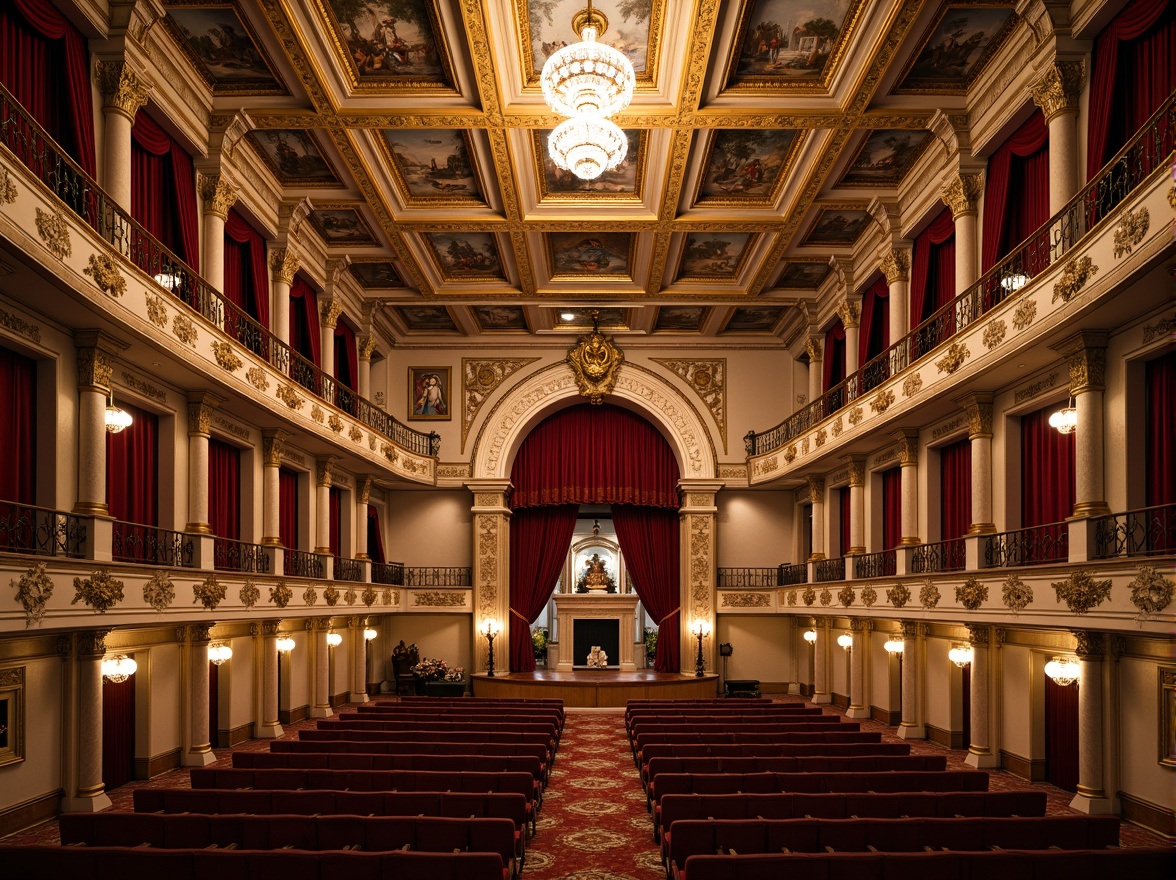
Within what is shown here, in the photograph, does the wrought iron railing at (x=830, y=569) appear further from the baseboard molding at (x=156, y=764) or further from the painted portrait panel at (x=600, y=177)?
the baseboard molding at (x=156, y=764)

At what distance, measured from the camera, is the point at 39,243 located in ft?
30.9

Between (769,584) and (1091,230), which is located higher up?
(1091,230)

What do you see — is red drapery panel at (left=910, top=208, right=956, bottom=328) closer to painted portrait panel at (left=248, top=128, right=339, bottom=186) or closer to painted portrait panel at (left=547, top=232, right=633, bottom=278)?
painted portrait panel at (left=547, top=232, right=633, bottom=278)

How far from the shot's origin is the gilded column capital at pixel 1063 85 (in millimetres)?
12023

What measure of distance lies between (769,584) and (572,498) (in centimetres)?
585

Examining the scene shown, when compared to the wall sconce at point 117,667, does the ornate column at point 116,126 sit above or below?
above

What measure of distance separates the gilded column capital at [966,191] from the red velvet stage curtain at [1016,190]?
148 millimetres

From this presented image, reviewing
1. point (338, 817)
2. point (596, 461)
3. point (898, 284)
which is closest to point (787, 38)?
point (898, 284)

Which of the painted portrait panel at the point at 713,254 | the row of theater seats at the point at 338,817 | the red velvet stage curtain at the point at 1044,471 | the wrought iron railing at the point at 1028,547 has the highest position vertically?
the painted portrait panel at the point at 713,254

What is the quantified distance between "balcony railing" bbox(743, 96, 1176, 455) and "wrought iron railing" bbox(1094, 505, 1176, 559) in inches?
114

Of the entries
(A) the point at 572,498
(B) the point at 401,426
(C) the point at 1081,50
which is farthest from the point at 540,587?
(C) the point at 1081,50

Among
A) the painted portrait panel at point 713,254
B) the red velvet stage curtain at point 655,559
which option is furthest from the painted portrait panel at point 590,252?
the red velvet stage curtain at point 655,559

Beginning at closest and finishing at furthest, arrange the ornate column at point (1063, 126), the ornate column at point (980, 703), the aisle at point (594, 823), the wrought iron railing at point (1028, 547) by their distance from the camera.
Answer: the aisle at point (594, 823) < the ornate column at point (1063, 126) < the wrought iron railing at point (1028, 547) < the ornate column at point (980, 703)

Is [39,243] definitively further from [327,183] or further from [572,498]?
[572,498]
